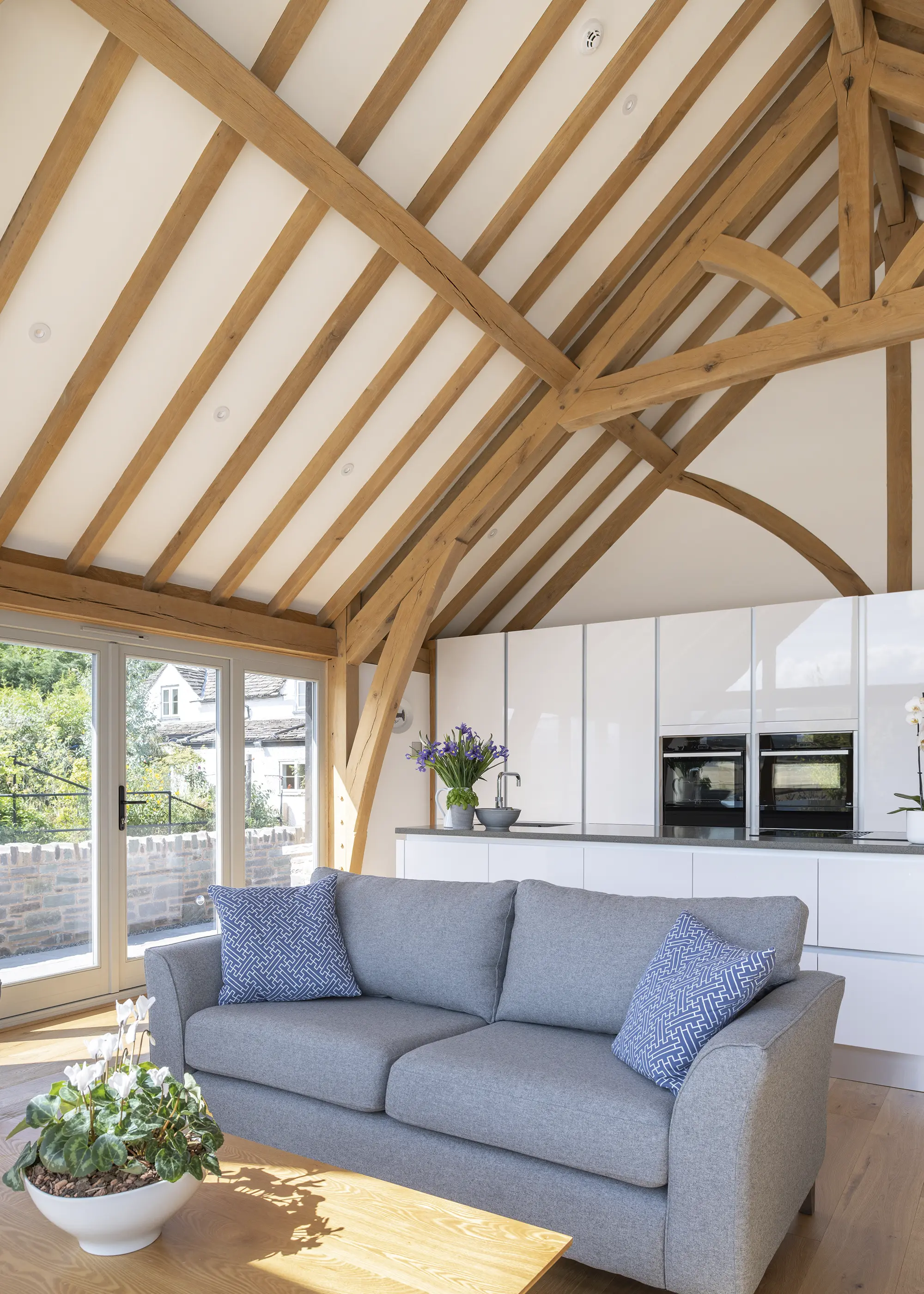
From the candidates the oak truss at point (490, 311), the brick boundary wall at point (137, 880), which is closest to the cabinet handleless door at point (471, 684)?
the oak truss at point (490, 311)

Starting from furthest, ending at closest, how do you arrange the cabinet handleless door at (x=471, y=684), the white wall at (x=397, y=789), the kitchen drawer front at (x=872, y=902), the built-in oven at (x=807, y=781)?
1. the cabinet handleless door at (x=471, y=684)
2. the white wall at (x=397, y=789)
3. the built-in oven at (x=807, y=781)
4. the kitchen drawer front at (x=872, y=902)

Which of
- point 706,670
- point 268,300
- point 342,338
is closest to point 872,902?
point 706,670

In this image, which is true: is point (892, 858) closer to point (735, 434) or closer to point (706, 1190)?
point (706, 1190)

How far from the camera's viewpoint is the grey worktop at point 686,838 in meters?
3.41

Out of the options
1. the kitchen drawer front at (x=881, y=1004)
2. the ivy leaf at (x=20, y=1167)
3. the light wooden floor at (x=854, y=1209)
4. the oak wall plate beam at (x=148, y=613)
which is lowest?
the light wooden floor at (x=854, y=1209)

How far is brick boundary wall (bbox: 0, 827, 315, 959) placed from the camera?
4.44 m

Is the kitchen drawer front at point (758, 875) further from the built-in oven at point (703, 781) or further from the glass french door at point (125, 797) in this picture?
the glass french door at point (125, 797)

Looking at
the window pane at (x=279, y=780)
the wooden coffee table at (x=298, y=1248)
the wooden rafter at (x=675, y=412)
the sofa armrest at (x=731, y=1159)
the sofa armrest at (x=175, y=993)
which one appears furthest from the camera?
the window pane at (x=279, y=780)

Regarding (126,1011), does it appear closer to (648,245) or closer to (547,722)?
(648,245)

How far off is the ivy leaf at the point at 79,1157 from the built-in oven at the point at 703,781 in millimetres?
4693

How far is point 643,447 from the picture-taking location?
20.2 ft

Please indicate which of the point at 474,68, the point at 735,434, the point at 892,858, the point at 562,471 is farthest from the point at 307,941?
the point at 735,434

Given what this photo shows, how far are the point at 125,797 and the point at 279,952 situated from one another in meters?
2.24

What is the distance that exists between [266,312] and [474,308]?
0.97 m
